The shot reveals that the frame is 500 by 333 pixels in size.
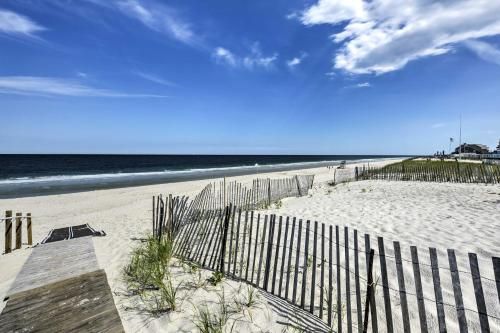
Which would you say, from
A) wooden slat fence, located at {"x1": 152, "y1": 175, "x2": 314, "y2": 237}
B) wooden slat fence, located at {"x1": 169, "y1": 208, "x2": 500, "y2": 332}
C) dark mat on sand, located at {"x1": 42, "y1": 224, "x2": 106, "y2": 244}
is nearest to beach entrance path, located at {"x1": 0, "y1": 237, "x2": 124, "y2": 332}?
wooden slat fence, located at {"x1": 169, "y1": 208, "x2": 500, "y2": 332}

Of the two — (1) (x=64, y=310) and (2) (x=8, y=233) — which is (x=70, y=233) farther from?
(1) (x=64, y=310)

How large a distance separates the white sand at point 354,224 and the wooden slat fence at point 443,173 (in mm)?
2707

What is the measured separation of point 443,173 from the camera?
17.4m

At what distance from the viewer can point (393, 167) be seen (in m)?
20.9

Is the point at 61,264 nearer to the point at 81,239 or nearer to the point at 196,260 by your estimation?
the point at 81,239

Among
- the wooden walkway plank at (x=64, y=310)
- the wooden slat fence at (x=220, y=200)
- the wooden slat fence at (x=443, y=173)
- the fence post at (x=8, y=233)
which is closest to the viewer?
the wooden walkway plank at (x=64, y=310)

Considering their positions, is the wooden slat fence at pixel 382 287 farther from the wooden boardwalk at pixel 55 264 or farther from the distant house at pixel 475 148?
the distant house at pixel 475 148

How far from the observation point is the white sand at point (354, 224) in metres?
3.79

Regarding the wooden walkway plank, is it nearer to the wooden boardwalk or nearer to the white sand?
the white sand

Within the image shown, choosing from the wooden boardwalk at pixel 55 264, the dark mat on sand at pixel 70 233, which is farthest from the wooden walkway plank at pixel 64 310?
the dark mat on sand at pixel 70 233

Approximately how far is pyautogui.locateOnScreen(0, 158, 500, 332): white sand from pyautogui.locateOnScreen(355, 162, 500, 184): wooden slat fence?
271 cm

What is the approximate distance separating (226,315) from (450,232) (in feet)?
21.2

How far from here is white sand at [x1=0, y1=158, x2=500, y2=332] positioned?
379 cm

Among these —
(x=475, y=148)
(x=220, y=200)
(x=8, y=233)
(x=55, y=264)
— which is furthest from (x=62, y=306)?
(x=475, y=148)
